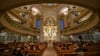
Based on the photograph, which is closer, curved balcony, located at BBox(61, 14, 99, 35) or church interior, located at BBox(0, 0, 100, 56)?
curved balcony, located at BBox(61, 14, 99, 35)

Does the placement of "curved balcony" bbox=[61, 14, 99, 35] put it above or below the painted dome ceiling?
below

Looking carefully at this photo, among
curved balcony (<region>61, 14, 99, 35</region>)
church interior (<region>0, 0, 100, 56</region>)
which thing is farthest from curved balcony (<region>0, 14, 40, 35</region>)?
curved balcony (<region>61, 14, 99, 35</region>)

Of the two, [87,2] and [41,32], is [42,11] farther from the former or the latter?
[87,2]

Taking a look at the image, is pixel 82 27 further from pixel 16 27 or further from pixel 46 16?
pixel 16 27

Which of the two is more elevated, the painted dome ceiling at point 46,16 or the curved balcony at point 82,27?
the painted dome ceiling at point 46,16

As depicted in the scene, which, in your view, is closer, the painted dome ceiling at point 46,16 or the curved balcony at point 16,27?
the curved balcony at point 16,27

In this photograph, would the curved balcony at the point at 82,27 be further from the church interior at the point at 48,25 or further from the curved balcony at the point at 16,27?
the curved balcony at the point at 16,27

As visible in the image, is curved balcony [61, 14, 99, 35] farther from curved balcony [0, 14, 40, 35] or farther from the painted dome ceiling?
curved balcony [0, 14, 40, 35]

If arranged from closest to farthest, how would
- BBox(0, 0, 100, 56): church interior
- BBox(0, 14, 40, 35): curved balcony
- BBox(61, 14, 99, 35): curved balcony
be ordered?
BBox(0, 14, 40, 35): curved balcony → BBox(61, 14, 99, 35): curved balcony → BBox(0, 0, 100, 56): church interior

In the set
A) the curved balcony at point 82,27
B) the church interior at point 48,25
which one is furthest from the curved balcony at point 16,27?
the curved balcony at point 82,27

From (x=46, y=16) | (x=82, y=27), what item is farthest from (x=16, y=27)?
(x=82, y=27)

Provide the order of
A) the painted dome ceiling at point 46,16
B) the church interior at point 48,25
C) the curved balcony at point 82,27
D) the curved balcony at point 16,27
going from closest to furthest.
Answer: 1. the curved balcony at point 16,27
2. the curved balcony at point 82,27
3. the church interior at point 48,25
4. the painted dome ceiling at point 46,16

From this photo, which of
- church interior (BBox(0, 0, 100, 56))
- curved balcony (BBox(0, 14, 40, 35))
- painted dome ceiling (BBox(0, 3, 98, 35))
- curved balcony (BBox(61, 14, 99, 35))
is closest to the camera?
curved balcony (BBox(0, 14, 40, 35))

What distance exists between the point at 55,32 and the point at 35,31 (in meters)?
4.33
